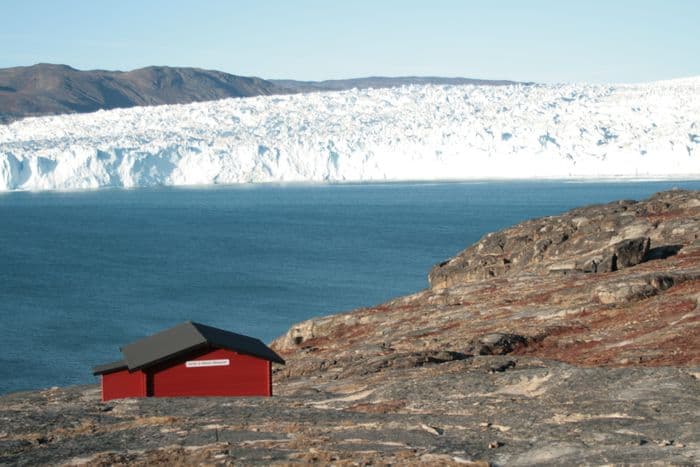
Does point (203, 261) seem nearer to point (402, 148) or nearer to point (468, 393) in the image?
point (402, 148)

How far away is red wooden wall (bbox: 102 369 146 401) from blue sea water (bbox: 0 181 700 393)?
17.7 meters

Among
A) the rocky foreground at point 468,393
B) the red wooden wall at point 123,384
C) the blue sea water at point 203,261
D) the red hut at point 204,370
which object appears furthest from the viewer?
the blue sea water at point 203,261

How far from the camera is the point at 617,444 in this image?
Result: 42.6ft

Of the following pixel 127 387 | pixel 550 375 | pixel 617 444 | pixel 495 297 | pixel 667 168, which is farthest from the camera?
pixel 667 168

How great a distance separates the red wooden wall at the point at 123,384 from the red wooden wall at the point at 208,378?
175mm

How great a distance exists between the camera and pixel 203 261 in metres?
75.1

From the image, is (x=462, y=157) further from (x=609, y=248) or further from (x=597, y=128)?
(x=609, y=248)

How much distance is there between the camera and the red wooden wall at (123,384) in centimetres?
1872

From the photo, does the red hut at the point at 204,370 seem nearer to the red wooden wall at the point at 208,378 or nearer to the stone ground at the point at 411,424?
the red wooden wall at the point at 208,378

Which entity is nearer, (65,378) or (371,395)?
(371,395)

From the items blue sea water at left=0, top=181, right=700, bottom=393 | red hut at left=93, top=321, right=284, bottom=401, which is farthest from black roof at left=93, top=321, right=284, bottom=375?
blue sea water at left=0, top=181, right=700, bottom=393

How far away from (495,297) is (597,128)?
10389 cm

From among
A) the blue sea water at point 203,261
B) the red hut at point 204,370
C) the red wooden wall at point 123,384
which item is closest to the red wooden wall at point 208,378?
the red hut at point 204,370

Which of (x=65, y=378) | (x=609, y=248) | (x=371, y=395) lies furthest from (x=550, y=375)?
(x=65, y=378)
